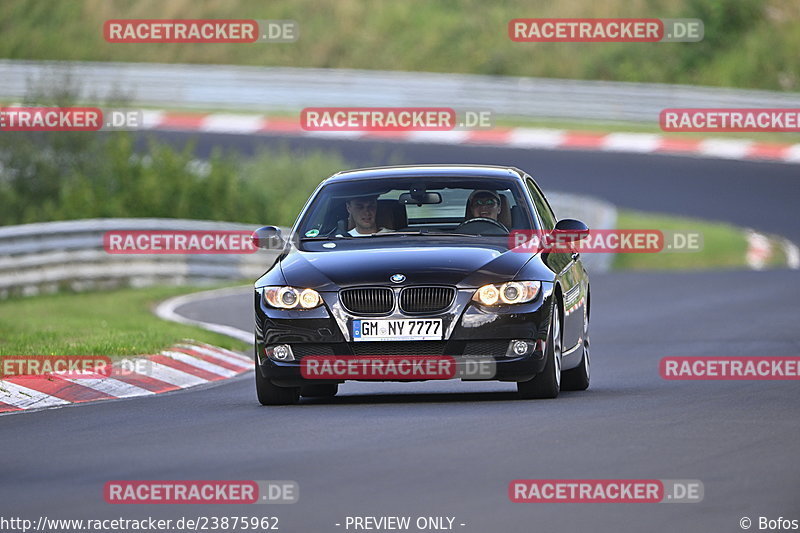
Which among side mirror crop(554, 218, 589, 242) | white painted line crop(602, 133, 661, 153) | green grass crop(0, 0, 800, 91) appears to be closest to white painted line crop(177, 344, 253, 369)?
side mirror crop(554, 218, 589, 242)

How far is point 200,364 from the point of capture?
15.1 metres

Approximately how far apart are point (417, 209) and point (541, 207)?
1.09m

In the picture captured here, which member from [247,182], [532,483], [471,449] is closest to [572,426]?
[471,449]

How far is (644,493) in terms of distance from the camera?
25.4 feet

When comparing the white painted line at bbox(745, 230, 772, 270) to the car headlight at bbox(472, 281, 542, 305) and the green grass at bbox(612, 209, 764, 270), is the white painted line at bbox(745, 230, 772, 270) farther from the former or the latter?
the car headlight at bbox(472, 281, 542, 305)

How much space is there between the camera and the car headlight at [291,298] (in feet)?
37.1

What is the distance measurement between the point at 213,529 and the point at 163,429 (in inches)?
130

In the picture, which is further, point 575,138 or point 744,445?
point 575,138

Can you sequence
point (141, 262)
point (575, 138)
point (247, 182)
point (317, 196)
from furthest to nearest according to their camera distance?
1. point (575, 138)
2. point (247, 182)
3. point (141, 262)
4. point (317, 196)

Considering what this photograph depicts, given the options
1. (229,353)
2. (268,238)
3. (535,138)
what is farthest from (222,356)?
(535,138)

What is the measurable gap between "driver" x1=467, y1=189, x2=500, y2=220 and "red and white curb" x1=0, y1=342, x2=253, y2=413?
2724 mm

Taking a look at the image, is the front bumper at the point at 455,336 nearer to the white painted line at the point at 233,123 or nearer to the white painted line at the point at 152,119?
the white painted line at the point at 233,123

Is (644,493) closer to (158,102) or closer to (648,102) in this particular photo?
(648,102)

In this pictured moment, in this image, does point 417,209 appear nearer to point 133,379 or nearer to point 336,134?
point 133,379
